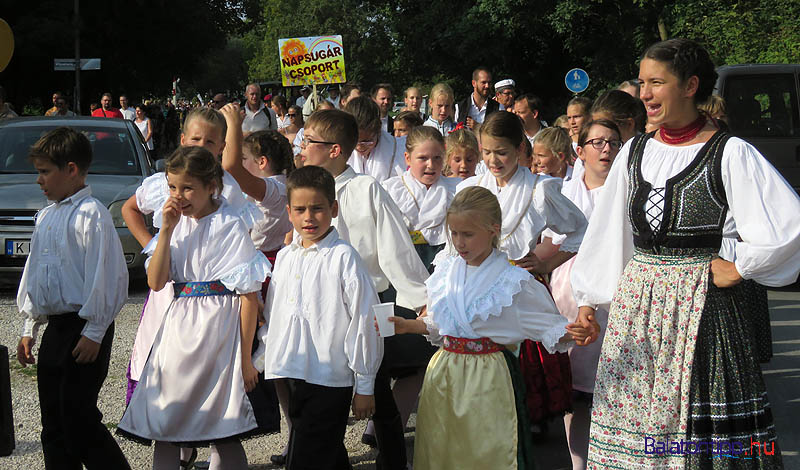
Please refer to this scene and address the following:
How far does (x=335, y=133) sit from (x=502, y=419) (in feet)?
5.47

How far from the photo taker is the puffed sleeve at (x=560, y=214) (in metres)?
4.94

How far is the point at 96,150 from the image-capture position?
10250 mm

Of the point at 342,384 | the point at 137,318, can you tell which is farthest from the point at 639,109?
the point at 137,318

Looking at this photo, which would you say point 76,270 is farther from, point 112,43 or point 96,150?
point 112,43

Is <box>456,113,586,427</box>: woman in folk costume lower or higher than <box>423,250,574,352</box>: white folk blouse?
higher

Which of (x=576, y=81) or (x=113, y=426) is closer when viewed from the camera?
(x=113, y=426)

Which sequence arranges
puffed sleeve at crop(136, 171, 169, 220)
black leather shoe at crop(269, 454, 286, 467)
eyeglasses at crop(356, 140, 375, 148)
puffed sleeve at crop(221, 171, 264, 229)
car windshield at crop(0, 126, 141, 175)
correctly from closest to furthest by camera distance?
puffed sleeve at crop(221, 171, 264, 229) < puffed sleeve at crop(136, 171, 169, 220) < black leather shoe at crop(269, 454, 286, 467) < eyeglasses at crop(356, 140, 375, 148) < car windshield at crop(0, 126, 141, 175)

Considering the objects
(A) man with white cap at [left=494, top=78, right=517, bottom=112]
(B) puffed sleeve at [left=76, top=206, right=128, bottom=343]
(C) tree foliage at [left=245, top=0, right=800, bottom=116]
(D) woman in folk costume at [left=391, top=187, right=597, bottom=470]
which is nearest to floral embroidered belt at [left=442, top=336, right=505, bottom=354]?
(D) woman in folk costume at [left=391, top=187, right=597, bottom=470]

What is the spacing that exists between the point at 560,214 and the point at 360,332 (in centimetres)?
154

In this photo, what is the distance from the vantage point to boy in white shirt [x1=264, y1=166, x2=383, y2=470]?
3.93 metres

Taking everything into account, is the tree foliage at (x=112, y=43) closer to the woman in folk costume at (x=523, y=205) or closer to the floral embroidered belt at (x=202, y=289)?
the woman in folk costume at (x=523, y=205)

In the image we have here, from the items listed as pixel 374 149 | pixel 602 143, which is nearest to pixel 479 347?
pixel 602 143

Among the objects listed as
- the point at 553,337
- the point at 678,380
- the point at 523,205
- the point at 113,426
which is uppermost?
the point at 523,205

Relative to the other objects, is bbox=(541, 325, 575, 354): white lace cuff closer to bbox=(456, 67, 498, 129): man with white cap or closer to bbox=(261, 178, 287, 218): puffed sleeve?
bbox=(261, 178, 287, 218): puffed sleeve
